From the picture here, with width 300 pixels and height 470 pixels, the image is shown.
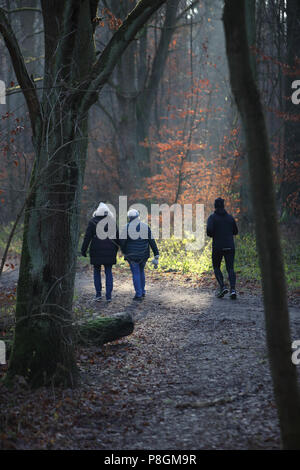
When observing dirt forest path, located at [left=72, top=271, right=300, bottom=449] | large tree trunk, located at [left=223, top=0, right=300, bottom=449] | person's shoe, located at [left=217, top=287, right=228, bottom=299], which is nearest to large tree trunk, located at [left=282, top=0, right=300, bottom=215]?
person's shoe, located at [left=217, top=287, right=228, bottom=299]

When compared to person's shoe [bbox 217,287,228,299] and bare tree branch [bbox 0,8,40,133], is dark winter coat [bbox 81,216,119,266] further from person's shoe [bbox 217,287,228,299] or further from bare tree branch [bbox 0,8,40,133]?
bare tree branch [bbox 0,8,40,133]

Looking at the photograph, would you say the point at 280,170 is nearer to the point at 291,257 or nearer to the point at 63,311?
the point at 291,257

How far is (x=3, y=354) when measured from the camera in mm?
7254

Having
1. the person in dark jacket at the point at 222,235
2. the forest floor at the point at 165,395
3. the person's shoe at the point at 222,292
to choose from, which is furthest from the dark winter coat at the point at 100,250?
the person's shoe at the point at 222,292

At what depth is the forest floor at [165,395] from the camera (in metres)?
5.05

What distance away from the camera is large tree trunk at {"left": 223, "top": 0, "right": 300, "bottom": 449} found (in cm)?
371

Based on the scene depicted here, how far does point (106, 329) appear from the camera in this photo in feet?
27.8

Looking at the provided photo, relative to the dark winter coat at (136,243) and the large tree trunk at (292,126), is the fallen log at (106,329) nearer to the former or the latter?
the dark winter coat at (136,243)

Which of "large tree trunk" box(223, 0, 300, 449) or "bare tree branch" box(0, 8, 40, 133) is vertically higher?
"bare tree branch" box(0, 8, 40, 133)

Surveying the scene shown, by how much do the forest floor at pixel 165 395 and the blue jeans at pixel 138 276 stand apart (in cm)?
153

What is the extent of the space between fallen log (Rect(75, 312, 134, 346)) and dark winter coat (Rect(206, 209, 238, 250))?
3459 mm

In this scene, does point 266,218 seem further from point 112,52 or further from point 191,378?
point 191,378

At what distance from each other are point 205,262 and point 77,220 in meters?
10.3

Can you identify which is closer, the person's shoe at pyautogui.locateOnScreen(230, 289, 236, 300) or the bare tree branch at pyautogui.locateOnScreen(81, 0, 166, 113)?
the bare tree branch at pyautogui.locateOnScreen(81, 0, 166, 113)
